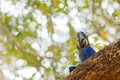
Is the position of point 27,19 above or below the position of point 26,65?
above

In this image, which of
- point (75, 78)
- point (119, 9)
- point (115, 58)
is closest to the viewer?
point (115, 58)

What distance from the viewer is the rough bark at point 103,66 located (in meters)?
1.32

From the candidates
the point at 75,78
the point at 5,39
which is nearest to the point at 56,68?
the point at 5,39

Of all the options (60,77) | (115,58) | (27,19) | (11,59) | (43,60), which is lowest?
(115,58)

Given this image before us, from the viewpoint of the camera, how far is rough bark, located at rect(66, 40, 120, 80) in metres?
1.32

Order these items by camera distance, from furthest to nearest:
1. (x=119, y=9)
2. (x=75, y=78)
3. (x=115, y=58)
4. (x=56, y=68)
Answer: (x=56, y=68)
(x=119, y=9)
(x=75, y=78)
(x=115, y=58)

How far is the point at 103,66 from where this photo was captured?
1.36 metres

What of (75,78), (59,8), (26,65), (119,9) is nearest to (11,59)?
(26,65)

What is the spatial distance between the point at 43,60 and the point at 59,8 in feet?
3.18

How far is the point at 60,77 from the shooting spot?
4242 mm

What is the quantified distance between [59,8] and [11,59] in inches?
45.4

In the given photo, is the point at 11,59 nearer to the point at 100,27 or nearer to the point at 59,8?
the point at 59,8

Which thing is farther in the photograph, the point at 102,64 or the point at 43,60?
the point at 43,60

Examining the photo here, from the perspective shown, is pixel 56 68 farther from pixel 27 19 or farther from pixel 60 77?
pixel 27 19
